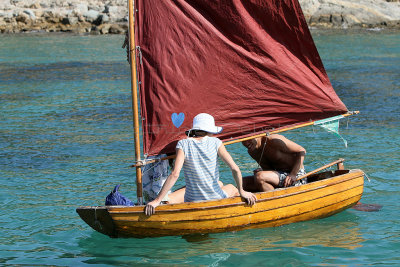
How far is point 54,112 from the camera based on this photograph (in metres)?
20.1

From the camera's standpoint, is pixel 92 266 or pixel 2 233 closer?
pixel 92 266

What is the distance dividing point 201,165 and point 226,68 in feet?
6.04

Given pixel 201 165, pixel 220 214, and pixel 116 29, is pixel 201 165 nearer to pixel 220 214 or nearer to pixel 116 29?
pixel 220 214

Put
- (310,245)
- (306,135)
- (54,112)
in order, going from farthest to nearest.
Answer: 1. (54,112)
2. (306,135)
3. (310,245)

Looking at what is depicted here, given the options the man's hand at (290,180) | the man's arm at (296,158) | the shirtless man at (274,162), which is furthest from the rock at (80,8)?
the man's hand at (290,180)

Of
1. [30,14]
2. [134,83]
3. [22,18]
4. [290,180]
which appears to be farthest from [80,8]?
[290,180]

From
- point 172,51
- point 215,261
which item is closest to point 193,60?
point 172,51

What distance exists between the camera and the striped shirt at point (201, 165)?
316 inches

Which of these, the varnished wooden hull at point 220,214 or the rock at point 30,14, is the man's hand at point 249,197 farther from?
the rock at point 30,14

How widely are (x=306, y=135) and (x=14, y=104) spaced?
407 inches

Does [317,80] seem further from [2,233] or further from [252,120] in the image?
[2,233]

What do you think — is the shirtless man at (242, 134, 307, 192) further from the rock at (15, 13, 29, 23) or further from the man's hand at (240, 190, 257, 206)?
the rock at (15, 13, 29, 23)

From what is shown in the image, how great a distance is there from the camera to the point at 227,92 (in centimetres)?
934

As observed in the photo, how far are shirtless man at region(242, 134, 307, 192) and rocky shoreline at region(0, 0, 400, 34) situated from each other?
41.8m
